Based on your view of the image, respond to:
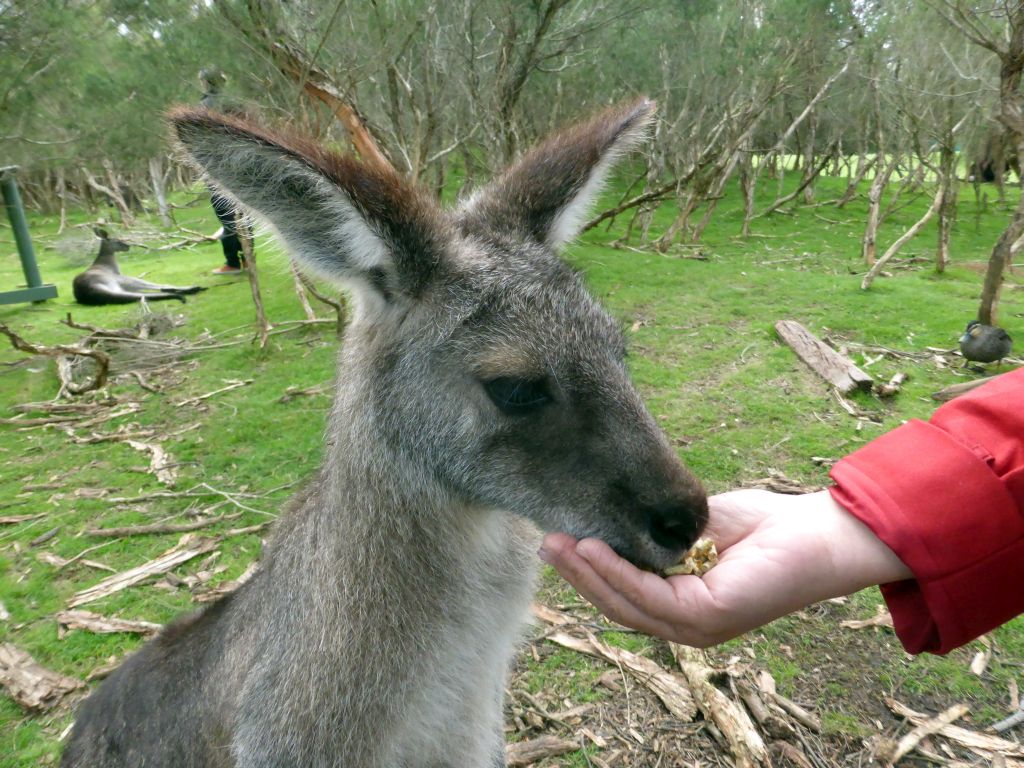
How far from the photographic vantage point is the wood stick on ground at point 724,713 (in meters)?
2.64

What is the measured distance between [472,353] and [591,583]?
0.70 m

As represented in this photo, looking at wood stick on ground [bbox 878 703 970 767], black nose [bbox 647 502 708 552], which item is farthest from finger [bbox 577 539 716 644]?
wood stick on ground [bbox 878 703 970 767]

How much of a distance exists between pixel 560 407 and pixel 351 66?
5.40 meters

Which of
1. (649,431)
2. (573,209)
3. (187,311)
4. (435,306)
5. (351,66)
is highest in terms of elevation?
(351,66)

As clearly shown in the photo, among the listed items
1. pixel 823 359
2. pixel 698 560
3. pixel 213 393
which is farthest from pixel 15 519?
pixel 823 359

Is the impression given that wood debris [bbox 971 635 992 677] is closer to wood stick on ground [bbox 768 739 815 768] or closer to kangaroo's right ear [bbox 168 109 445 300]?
wood stick on ground [bbox 768 739 815 768]

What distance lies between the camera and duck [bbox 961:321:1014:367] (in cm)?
646

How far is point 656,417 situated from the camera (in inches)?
223

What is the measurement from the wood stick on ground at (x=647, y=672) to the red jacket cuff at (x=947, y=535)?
1.52 meters

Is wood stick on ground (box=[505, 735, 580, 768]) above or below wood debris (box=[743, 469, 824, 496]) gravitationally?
below

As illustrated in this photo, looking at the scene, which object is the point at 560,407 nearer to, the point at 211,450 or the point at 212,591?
the point at 212,591

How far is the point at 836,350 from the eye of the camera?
708cm

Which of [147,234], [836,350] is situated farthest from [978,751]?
[147,234]

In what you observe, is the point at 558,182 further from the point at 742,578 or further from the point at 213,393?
the point at 213,393
